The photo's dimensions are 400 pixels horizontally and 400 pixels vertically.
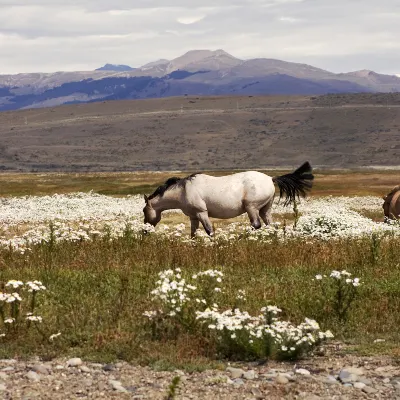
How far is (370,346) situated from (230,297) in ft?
8.47

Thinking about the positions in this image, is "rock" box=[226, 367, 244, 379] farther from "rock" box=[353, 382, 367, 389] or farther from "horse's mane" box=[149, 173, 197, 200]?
"horse's mane" box=[149, 173, 197, 200]

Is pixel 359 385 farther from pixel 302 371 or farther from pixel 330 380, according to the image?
pixel 302 371

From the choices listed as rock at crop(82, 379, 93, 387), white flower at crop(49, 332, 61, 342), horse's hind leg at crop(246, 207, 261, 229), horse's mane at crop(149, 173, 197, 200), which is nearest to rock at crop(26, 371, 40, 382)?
rock at crop(82, 379, 93, 387)

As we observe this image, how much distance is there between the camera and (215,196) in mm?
22250

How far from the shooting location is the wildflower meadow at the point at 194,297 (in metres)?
9.36

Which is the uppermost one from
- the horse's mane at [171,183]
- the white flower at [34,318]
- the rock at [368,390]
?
the horse's mane at [171,183]

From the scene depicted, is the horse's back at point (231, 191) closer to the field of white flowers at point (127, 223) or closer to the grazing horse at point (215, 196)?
the grazing horse at point (215, 196)

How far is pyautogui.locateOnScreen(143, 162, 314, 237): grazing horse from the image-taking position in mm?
22141

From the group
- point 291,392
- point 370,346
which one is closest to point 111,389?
point 291,392

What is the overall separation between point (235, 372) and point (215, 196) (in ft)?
45.1

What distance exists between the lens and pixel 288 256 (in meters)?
14.7

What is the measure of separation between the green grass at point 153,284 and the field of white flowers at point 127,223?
81 centimetres

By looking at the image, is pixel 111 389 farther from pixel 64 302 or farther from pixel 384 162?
pixel 384 162

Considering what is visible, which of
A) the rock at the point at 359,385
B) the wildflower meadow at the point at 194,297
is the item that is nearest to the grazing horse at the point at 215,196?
the wildflower meadow at the point at 194,297
